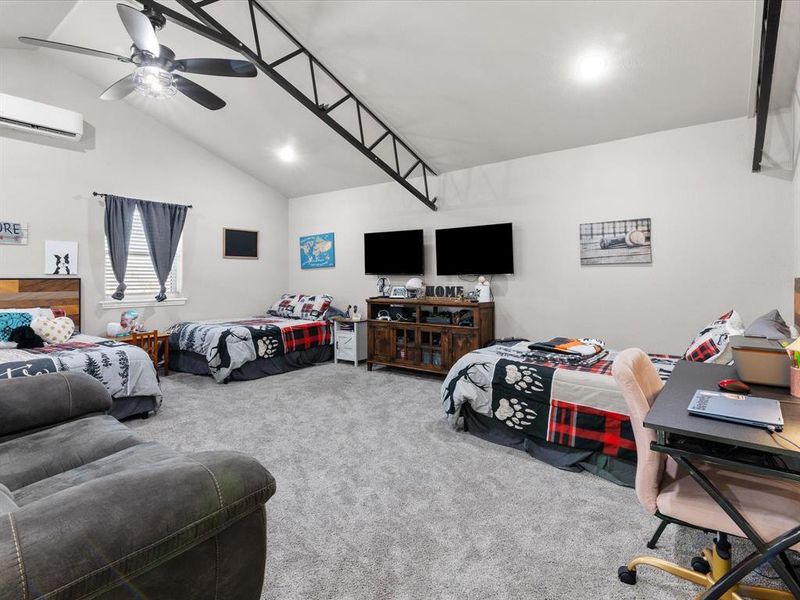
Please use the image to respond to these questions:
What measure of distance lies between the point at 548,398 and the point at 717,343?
0.99m

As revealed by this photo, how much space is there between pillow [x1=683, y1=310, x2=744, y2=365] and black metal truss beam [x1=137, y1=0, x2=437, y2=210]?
3.17 metres

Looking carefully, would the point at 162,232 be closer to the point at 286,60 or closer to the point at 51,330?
the point at 51,330

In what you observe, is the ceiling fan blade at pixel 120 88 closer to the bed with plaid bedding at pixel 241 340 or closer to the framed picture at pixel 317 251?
the bed with plaid bedding at pixel 241 340

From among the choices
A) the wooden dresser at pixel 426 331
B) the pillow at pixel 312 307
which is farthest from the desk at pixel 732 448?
the pillow at pixel 312 307

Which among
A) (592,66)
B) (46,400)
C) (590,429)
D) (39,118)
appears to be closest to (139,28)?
(46,400)

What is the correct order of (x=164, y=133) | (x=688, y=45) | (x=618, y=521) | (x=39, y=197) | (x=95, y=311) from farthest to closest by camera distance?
(x=164, y=133) → (x=95, y=311) → (x=39, y=197) → (x=688, y=45) → (x=618, y=521)

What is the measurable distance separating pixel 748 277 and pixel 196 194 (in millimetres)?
6333

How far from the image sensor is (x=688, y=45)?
2781 mm

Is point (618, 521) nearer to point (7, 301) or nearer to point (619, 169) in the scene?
point (619, 169)

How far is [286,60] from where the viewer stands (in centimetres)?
348

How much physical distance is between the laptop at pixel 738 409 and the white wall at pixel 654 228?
2739 mm

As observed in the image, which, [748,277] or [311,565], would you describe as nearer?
[311,565]

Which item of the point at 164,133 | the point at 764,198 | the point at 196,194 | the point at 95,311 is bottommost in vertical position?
the point at 95,311

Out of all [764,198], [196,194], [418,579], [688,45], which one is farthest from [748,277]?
[196,194]
